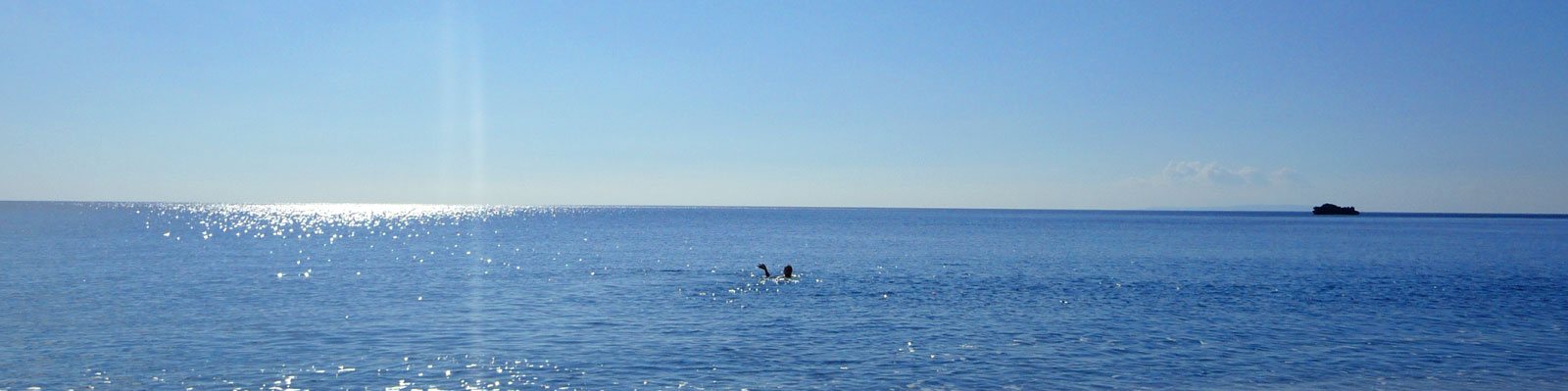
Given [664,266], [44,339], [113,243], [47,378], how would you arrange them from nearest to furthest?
[47,378] < [44,339] < [664,266] < [113,243]

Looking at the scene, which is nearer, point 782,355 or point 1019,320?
point 782,355

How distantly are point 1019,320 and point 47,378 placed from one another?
28.0m

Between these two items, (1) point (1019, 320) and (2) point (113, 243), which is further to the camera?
(2) point (113, 243)

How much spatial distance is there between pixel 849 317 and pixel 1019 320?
5.98 metres

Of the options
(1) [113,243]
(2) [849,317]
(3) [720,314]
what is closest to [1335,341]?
(2) [849,317]

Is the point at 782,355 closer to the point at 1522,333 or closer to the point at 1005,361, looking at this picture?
the point at 1005,361

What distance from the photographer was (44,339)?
2820 cm

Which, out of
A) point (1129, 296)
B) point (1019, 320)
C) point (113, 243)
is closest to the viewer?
point (1019, 320)

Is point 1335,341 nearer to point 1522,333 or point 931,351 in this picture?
point 1522,333

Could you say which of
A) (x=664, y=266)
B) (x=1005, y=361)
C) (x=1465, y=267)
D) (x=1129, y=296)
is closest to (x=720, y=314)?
(x=1005, y=361)

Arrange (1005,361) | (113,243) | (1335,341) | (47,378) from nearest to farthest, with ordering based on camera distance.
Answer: (47,378), (1005,361), (1335,341), (113,243)

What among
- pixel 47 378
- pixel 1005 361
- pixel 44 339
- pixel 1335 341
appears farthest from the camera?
pixel 1335 341

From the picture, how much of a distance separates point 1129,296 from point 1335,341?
1315cm

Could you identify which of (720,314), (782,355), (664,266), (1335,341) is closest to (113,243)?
(664,266)
